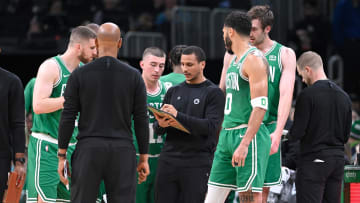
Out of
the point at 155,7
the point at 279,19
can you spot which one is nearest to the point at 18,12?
the point at 155,7

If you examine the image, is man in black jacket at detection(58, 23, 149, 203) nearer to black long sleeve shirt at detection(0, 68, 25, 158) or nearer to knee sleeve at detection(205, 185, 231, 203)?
black long sleeve shirt at detection(0, 68, 25, 158)

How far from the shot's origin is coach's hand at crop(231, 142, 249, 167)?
597 cm

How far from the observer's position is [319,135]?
6.96 m

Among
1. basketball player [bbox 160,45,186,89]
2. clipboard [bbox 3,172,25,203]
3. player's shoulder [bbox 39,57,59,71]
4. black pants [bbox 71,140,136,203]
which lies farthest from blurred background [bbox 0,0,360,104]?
black pants [bbox 71,140,136,203]

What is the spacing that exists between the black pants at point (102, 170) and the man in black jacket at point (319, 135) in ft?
6.95

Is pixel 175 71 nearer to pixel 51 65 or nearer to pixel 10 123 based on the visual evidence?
pixel 51 65

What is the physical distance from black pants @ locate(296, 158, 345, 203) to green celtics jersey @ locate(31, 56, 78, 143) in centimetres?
228

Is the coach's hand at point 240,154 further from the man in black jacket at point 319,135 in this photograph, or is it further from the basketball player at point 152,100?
the basketball player at point 152,100

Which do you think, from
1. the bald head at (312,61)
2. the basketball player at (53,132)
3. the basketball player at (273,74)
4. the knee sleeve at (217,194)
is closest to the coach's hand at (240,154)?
the knee sleeve at (217,194)

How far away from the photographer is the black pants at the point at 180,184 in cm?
663

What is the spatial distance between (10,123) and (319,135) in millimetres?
2949

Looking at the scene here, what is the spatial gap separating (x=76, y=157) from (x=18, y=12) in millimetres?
9170

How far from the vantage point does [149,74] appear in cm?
757

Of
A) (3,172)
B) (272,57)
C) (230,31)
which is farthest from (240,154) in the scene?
(3,172)
